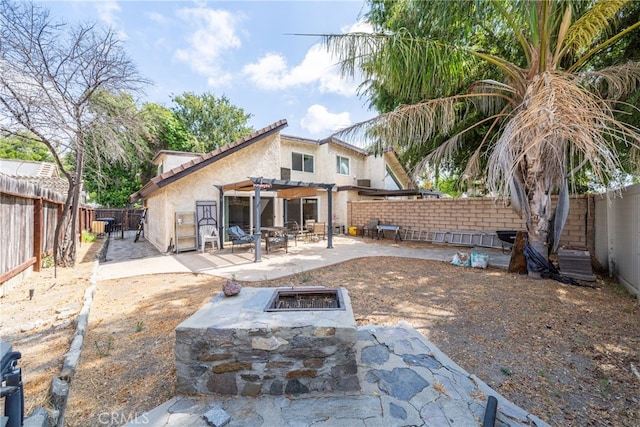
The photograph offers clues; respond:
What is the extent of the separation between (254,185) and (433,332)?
6.35 meters

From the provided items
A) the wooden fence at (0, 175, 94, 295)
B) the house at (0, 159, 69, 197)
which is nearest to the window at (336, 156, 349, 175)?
the wooden fence at (0, 175, 94, 295)

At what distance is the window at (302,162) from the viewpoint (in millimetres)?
15234

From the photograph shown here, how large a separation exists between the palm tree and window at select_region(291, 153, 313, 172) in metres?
8.44

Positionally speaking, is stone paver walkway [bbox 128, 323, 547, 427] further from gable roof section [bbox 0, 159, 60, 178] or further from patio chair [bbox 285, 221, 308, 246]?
gable roof section [bbox 0, 159, 60, 178]

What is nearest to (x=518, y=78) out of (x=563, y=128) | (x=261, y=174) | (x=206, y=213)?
(x=563, y=128)

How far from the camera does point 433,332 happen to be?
3674 mm

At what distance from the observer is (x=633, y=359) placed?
3.00 meters

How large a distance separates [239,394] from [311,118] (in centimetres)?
1826

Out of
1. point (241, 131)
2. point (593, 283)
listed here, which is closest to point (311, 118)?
point (241, 131)

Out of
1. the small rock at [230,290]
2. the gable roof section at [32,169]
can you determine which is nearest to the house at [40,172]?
the gable roof section at [32,169]

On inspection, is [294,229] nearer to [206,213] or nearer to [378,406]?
[206,213]

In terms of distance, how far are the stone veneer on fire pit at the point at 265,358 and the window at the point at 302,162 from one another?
526 inches

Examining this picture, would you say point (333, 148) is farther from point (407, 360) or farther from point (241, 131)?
point (241, 131)

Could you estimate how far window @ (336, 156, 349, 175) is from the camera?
1651 cm
